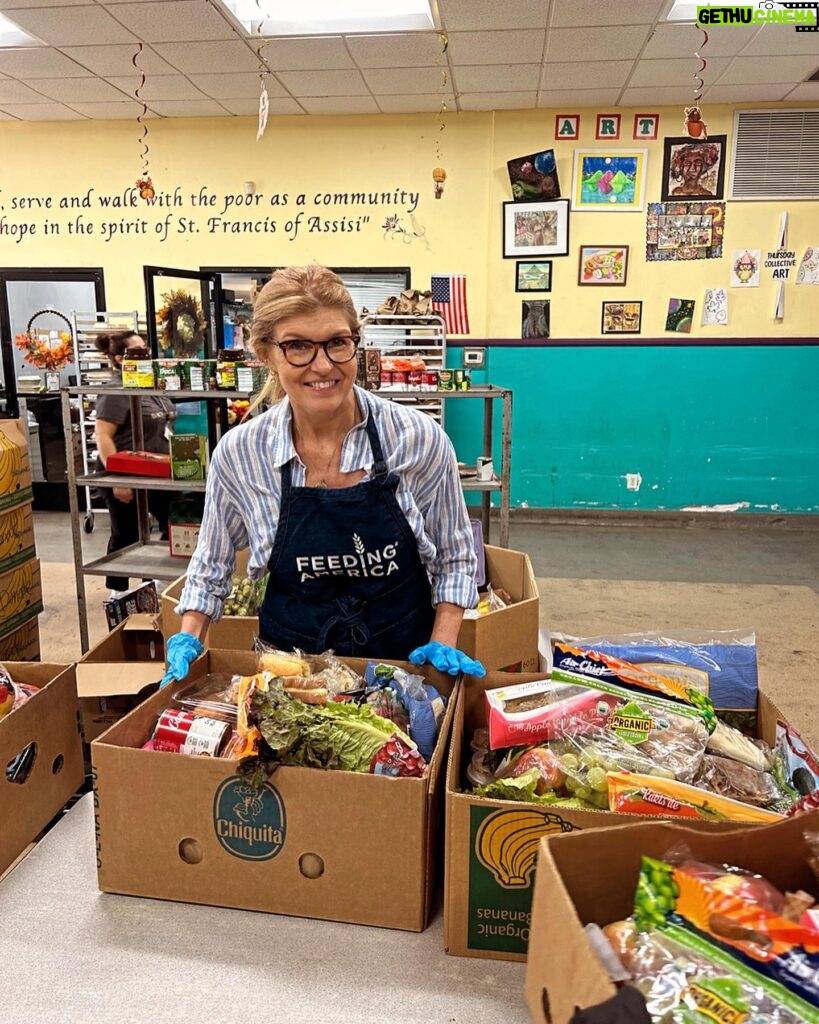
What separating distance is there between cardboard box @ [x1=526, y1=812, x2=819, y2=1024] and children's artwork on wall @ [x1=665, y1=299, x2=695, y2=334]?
242 inches

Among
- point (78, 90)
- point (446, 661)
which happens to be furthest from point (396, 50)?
point (446, 661)

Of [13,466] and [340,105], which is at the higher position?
[340,105]

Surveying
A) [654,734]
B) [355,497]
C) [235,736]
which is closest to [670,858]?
[654,734]

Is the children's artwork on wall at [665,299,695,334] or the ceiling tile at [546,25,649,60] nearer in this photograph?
the ceiling tile at [546,25,649,60]

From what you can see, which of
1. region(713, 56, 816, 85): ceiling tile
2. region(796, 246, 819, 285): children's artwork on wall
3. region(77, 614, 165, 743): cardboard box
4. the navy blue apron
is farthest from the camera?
region(796, 246, 819, 285): children's artwork on wall

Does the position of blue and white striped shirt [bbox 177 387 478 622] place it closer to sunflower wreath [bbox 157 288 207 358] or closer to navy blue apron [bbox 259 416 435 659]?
navy blue apron [bbox 259 416 435 659]

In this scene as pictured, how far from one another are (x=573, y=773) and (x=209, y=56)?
5382 millimetres

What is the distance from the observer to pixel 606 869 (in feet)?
2.96

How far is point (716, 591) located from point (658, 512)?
1.83 metres

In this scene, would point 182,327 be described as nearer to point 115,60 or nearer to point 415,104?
point 115,60

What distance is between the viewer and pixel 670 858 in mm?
903

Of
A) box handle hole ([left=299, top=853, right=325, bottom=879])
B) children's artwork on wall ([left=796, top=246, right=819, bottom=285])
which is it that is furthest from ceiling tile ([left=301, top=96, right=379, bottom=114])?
box handle hole ([left=299, top=853, right=325, bottom=879])

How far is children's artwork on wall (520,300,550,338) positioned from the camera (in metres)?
6.58

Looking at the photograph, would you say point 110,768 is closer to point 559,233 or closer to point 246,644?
point 246,644
